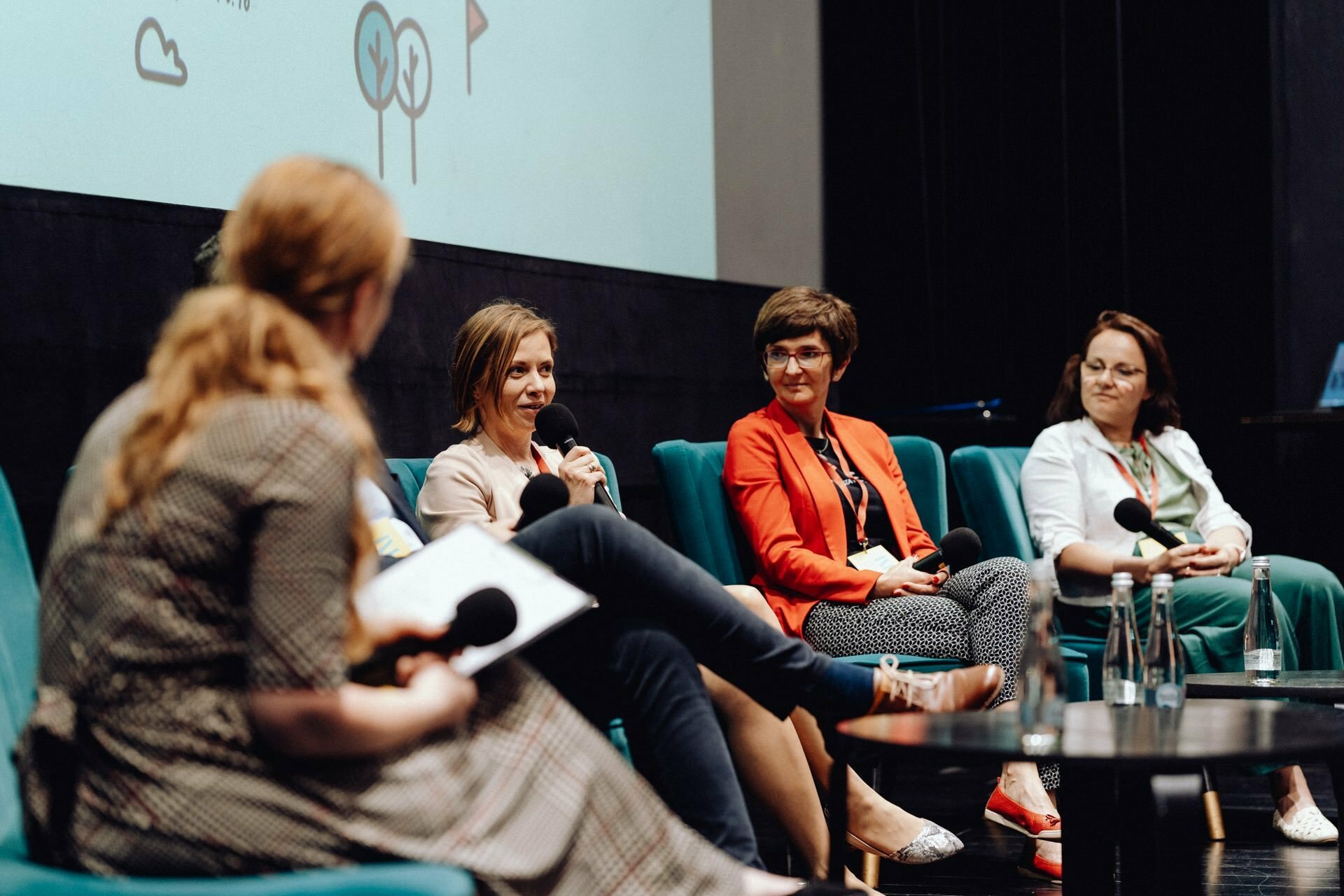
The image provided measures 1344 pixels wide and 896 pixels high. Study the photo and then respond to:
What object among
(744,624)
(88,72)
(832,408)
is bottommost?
(744,624)

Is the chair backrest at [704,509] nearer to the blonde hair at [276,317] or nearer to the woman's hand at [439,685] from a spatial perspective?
the woman's hand at [439,685]

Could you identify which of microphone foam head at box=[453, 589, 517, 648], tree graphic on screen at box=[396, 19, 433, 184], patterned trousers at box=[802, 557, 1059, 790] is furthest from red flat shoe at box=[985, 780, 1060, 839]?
tree graphic on screen at box=[396, 19, 433, 184]

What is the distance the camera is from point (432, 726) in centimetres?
131

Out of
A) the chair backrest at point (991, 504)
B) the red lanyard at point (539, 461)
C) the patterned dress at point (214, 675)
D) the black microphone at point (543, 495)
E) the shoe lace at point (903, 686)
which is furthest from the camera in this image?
the chair backrest at point (991, 504)

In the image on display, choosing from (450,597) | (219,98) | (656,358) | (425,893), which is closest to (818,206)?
(656,358)

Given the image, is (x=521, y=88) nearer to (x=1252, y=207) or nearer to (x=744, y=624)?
(x=744, y=624)

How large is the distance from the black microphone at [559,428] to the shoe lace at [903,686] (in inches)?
29.4

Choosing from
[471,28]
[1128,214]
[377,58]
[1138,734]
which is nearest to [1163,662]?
[1138,734]

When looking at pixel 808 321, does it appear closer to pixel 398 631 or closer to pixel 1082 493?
pixel 1082 493

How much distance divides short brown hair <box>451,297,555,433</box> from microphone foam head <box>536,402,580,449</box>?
138 millimetres

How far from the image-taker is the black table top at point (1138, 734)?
1605 millimetres

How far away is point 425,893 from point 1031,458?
261cm

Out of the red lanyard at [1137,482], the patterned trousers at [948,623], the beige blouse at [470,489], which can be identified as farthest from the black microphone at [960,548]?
the red lanyard at [1137,482]

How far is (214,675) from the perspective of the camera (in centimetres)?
122
